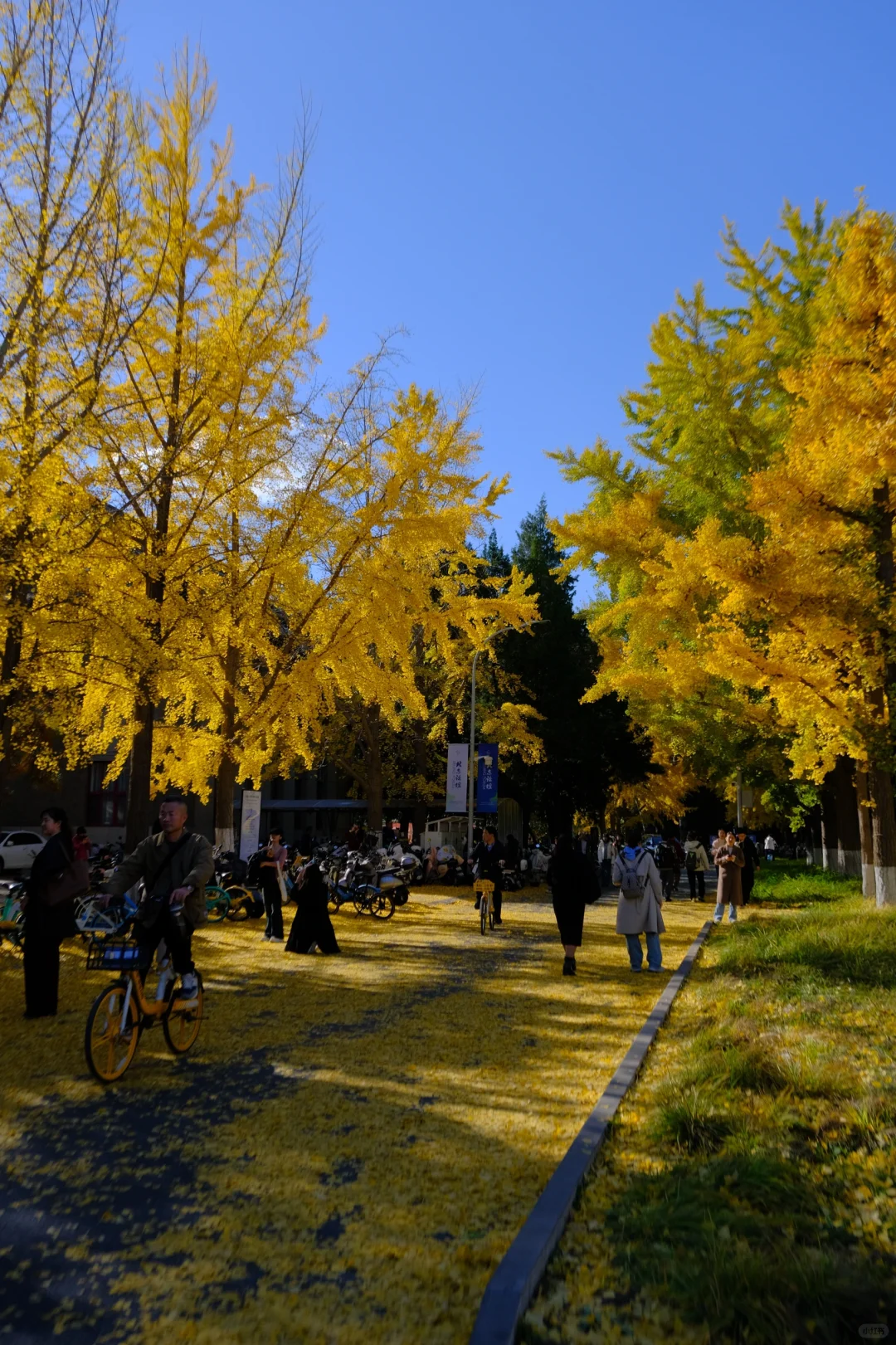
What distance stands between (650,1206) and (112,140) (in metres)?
12.1

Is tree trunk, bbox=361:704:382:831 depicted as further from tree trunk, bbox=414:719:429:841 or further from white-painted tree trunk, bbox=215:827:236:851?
white-painted tree trunk, bbox=215:827:236:851

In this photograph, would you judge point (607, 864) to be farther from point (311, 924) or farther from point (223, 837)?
point (311, 924)

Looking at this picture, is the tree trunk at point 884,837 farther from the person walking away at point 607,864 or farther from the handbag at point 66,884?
the person walking away at point 607,864

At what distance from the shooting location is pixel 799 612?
14.1 m

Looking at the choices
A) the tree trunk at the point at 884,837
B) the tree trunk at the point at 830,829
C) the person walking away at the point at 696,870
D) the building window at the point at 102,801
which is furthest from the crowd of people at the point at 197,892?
the building window at the point at 102,801

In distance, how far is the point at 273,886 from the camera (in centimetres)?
1460

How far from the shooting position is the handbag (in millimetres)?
7652

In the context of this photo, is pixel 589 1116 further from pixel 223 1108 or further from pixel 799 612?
pixel 799 612

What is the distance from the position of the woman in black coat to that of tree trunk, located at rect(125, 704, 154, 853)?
5801 millimetres

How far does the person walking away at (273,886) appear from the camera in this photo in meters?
14.4

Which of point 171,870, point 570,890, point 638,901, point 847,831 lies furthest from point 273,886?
point 847,831

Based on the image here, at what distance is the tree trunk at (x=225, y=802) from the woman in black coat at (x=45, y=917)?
8.98 m

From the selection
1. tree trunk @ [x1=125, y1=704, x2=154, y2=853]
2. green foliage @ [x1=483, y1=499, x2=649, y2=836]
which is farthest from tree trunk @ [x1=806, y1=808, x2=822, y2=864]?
tree trunk @ [x1=125, y1=704, x2=154, y2=853]

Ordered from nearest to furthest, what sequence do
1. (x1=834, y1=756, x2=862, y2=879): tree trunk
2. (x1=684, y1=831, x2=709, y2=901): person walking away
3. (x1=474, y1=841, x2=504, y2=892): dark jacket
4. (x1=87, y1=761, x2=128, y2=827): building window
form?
(x1=474, y1=841, x2=504, y2=892): dark jacket → (x1=834, y1=756, x2=862, y2=879): tree trunk → (x1=684, y1=831, x2=709, y2=901): person walking away → (x1=87, y1=761, x2=128, y2=827): building window
